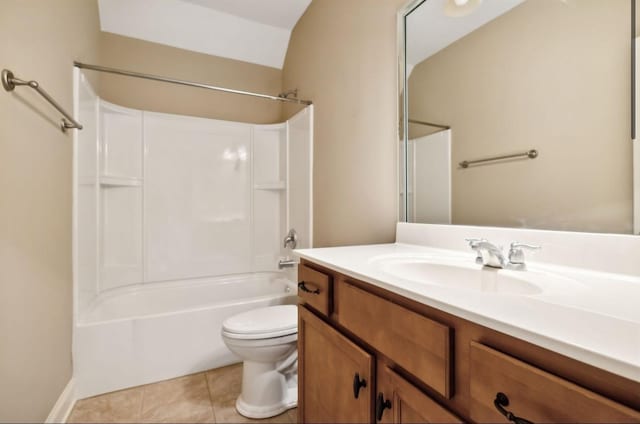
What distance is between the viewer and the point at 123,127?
7.47ft

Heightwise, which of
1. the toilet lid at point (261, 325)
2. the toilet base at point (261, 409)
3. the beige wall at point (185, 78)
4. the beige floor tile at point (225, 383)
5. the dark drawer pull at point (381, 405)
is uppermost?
the beige wall at point (185, 78)

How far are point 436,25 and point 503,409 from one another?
1.40 metres

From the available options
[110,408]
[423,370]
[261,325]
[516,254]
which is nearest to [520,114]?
A: [516,254]

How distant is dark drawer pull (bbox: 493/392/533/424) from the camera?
42 centimetres

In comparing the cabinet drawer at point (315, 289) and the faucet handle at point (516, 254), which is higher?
the faucet handle at point (516, 254)

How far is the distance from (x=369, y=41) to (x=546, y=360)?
1.61 meters

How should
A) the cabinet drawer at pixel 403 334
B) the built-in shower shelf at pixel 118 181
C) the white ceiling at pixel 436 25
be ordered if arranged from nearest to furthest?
the cabinet drawer at pixel 403 334 < the white ceiling at pixel 436 25 < the built-in shower shelf at pixel 118 181

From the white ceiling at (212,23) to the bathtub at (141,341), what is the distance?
2.03 m

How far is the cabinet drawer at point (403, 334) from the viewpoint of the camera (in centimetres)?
55

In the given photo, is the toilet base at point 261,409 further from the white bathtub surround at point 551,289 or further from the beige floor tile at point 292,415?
the white bathtub surround at point 551,289

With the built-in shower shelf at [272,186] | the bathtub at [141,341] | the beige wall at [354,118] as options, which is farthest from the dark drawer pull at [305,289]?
the built-in shower shelf at [272,186]

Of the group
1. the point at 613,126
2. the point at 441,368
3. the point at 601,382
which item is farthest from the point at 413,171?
the point at 601,382

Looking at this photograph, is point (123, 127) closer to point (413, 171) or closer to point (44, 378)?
point (44, 378)

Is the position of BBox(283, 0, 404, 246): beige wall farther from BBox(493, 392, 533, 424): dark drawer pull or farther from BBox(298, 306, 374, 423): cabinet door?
BBox(493, 392, 533, 424): dark drawer pull
